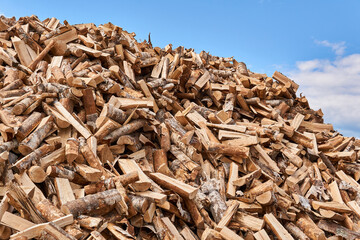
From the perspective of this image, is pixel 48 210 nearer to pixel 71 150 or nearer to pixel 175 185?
pixel 71 150

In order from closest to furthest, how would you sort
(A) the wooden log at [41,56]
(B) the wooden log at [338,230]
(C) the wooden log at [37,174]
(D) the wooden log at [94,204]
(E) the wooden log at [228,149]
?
1. (D) the wooden log at [94,204]
2. (C) the wooden log at [37,174]
3. (B) the wooden log at [338,230]
4. (E) the wooden log at [228,149]
5. (A) the wooden log at [41,56]

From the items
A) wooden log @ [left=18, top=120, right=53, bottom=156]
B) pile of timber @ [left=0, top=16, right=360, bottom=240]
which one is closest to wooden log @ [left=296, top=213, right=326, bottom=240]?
pile of timber @ [left=0, top=16, right=360, bottom=240]

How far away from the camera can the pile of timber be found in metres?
3.55

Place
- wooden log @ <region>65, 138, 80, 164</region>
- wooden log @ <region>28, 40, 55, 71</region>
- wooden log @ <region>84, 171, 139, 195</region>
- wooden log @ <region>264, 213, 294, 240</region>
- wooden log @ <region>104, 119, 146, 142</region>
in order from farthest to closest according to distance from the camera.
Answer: wooden log @ <region>28, 40, 55, 71</region>, wooden log @ <region>104, 119, 146, 142</region>, wooden log @ <region>264, 213, 294, 240</region>, wooden log @ <region>65, 138, 80, 164</region>, wooden log @ <region>84, 171, 139, 195</region>

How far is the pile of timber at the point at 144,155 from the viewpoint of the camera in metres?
3.55

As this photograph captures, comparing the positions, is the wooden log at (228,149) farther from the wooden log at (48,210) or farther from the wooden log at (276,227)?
the wooden log at (48,210)

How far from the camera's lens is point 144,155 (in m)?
4.72

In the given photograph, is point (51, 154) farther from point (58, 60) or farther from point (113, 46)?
point (113, 46)

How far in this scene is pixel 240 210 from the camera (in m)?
4.46

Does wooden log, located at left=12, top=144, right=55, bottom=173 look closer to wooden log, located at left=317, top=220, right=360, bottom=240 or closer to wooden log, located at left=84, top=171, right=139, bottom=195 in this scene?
wooden log, located at left=84, top=171, right=139, bottom=195

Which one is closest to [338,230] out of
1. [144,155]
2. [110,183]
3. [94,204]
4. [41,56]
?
[144,155]

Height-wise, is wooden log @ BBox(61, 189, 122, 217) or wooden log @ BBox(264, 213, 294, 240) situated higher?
wooden log @ BBox(264, 213, 294, 240)

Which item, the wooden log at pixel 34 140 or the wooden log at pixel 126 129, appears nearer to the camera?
the wooden log at pixel 34 140

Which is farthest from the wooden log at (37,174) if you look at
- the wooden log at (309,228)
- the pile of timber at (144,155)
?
the wooden log at (309,228)
